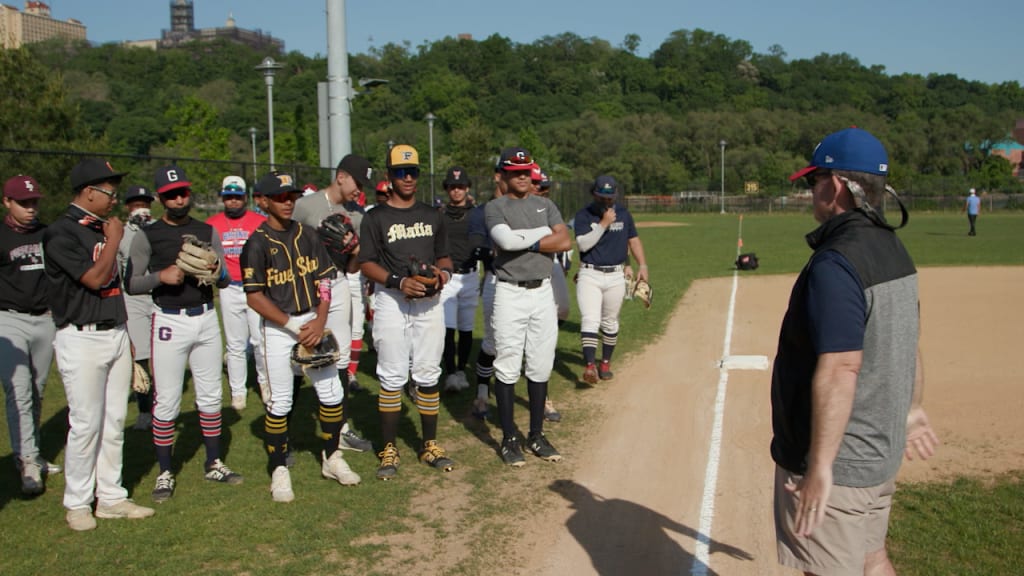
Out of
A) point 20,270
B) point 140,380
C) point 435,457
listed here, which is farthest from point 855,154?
point 20,270

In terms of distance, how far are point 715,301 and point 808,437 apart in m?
12.8

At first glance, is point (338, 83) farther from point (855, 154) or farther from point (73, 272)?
point (855, 154)

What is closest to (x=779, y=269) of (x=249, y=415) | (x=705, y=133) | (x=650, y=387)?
(x=650, y=387)

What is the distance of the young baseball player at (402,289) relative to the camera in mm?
6227

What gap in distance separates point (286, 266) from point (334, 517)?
5.95 feet

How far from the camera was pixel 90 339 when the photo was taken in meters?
5.20

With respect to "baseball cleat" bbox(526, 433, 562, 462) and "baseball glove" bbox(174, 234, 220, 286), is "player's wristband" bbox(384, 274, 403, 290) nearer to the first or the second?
"baseball glove" bbox(174, 234, 220, 286)

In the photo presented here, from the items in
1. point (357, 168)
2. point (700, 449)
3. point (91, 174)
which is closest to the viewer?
point (91, 174)

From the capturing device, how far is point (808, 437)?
119 inches

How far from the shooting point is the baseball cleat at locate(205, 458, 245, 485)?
615 centimetres

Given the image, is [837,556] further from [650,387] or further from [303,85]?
[303,85]

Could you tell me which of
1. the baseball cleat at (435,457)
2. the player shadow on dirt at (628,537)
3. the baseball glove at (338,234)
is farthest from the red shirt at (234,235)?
the player shadow on dirt at (628,537)

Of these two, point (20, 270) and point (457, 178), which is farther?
point (457, 178)

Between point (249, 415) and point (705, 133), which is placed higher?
point (705, 133)
